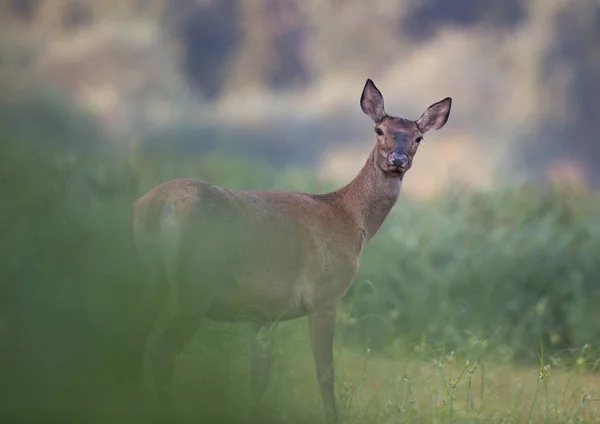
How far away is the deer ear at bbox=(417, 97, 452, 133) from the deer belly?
4.94 feet

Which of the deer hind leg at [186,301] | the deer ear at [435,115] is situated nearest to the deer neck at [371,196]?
the deer ear at [435,115]

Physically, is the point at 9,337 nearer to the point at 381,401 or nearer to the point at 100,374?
the point at 100,374

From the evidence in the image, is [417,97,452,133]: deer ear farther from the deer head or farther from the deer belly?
the deer belly

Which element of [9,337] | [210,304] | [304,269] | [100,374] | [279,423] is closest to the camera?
[9,337]

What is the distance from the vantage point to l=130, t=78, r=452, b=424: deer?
13.5 ft

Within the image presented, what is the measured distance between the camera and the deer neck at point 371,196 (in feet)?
19.5

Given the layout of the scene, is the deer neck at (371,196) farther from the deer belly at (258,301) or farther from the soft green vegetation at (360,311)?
the deer belly at (258,301)

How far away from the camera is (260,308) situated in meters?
5.12

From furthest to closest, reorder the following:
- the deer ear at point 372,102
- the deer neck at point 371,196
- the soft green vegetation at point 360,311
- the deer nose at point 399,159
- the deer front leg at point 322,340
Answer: the deer ear at point 372,102 → the deer neck at point 371,196 → the deer nose at point 399,159 → the deer front leg at point 322,340 → the soft green vegetation at point 360,311

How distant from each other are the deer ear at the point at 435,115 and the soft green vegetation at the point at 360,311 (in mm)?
1117

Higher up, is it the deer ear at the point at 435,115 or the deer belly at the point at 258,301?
the deer ear at the point at 435,115

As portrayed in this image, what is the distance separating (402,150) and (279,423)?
3.15m

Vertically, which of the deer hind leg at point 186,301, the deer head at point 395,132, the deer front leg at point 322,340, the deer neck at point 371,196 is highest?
the deer head at point 395,132

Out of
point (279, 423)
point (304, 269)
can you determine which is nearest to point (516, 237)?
point (304, 269)
